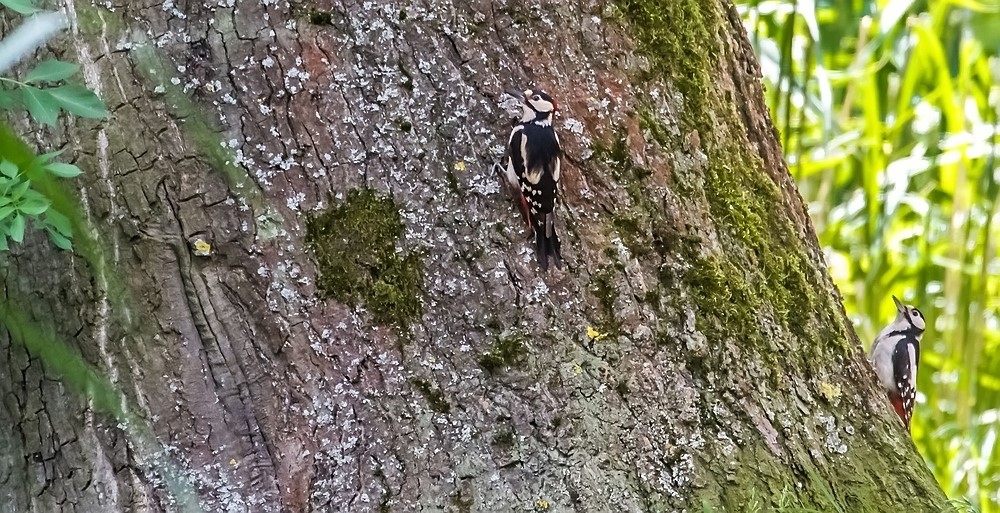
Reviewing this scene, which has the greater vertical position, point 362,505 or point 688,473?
point 362,505

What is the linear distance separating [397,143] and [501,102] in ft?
0.66

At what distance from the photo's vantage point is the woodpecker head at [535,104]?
1.52 meters

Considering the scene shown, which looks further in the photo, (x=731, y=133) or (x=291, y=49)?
(x=731, y=133)

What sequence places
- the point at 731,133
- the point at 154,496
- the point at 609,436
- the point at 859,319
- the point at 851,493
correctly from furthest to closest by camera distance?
the point at 859,319 → the point at 731,133 → the point at 851,493 → the point at 609,436 → the point at 154,496

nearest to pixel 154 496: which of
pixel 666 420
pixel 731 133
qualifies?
pixel 666 420

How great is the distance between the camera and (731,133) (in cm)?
182

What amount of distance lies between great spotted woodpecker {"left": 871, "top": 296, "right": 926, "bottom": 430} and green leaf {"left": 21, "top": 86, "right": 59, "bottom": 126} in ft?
8.68

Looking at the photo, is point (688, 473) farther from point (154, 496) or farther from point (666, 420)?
point (154, 496)

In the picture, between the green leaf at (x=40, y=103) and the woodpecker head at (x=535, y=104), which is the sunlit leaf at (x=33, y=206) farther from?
the woodpecker head at (x=535, y=104)

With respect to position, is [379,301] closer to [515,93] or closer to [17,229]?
[515,93]

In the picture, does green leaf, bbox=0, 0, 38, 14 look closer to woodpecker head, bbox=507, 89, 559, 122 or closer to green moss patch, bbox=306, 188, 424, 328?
green moss patch, bbox=306, 188, 424, 328

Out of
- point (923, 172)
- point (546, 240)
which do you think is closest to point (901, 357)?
point (923, 172)

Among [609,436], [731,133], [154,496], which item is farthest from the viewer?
[731,133]

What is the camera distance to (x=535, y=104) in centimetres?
158
